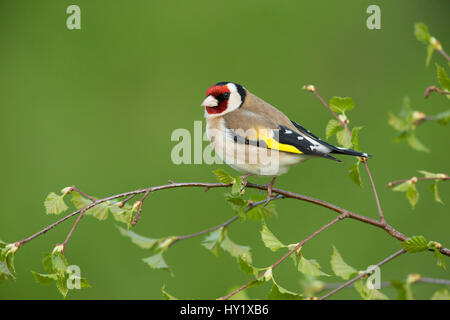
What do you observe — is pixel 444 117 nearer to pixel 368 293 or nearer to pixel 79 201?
pixel 368 293

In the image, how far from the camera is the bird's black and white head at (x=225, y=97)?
2.69 meters

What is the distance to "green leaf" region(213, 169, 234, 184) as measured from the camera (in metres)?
1.72

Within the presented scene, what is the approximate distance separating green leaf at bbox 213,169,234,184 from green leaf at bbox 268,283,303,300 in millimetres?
354

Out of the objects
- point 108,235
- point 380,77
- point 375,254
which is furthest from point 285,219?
point 380,77

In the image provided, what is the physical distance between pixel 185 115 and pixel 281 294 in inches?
143

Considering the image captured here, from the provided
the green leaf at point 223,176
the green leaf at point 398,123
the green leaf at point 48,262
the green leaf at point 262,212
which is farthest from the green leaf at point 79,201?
the green leaf at point 398,123

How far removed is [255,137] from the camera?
2490 mm

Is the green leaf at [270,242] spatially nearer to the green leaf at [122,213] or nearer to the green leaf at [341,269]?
the green leaf at [341,269]

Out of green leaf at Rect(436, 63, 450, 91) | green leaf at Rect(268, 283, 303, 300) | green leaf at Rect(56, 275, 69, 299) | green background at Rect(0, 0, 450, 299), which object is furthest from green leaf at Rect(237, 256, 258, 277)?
green background at Rect(0, 0, 450, 299)

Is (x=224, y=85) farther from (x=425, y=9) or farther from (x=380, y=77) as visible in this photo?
(x=425, y=9)

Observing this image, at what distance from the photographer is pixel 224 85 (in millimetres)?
2686

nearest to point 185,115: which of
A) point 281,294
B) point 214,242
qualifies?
point 214,242

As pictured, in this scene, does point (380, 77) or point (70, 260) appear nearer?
point (70, 260)

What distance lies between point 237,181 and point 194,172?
2842 millimetres
